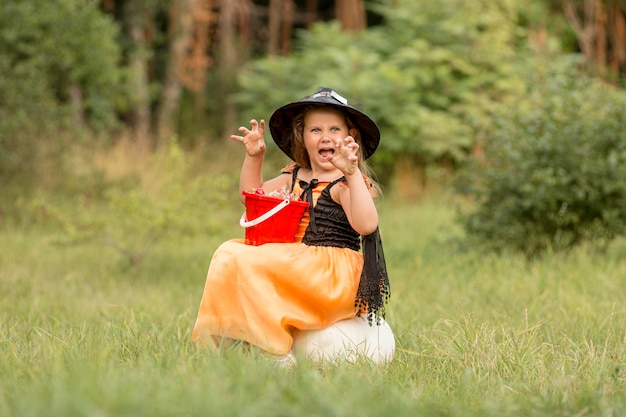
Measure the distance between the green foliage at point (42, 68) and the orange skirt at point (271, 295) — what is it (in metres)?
7.34

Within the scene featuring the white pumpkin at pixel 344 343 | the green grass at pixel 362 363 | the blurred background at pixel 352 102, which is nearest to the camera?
the green grass at pixel 362 363

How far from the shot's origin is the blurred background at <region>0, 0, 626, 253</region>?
25.8 feet

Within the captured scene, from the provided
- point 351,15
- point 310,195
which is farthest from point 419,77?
point 310,195

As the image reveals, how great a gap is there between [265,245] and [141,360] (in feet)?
2.52

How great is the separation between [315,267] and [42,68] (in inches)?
333

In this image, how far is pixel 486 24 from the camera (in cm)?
1512

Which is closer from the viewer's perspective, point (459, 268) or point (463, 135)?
point (459, 268)

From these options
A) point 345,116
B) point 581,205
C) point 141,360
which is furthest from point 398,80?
point 141,360

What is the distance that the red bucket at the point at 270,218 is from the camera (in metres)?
3.88

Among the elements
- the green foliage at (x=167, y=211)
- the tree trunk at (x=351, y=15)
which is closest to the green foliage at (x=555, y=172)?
the green foliage at (x=167, y=211)

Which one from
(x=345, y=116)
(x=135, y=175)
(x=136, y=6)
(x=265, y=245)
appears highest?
(x=136, y=6)

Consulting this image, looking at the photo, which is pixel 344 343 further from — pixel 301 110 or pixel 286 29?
pixel 286 29

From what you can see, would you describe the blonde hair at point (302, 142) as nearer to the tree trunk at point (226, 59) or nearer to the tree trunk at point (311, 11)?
the tree trunk at point (226, 59)

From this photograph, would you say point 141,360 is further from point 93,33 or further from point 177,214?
point 93,33
